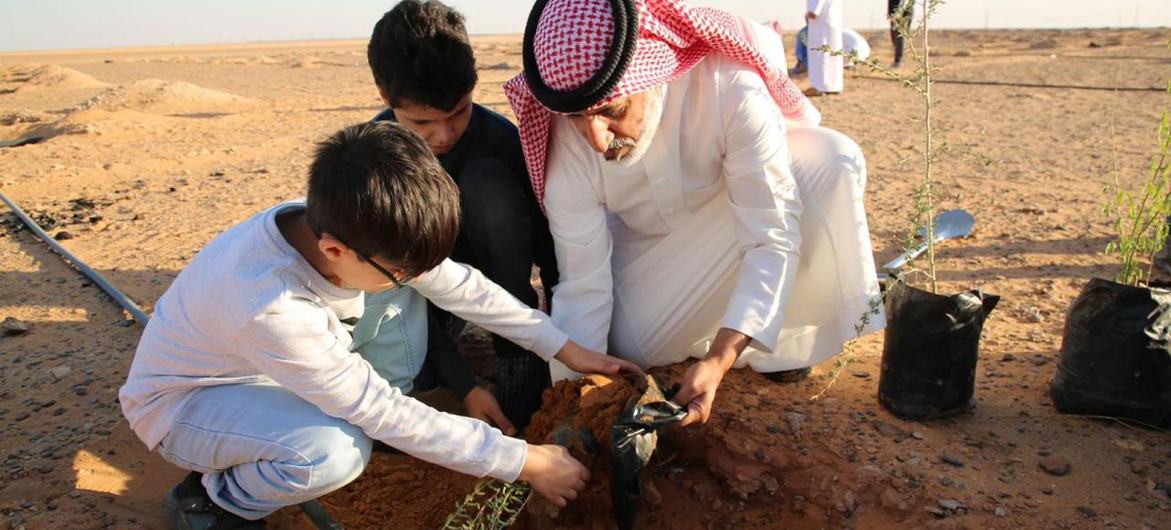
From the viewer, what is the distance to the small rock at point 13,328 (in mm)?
3533

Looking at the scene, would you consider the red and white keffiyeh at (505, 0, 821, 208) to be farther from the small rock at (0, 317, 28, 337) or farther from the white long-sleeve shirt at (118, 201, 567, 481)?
the small rock at (0, 317, 28, 337)

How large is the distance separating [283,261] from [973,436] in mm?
1926

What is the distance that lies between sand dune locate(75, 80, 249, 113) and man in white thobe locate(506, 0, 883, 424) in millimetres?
9275

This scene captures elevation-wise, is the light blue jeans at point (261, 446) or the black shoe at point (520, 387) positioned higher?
the light blue jeans at point (261, 446)

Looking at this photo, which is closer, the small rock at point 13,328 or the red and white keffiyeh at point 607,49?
the red and white keffiyeh at point 607,49

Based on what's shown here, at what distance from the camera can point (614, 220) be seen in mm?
2982

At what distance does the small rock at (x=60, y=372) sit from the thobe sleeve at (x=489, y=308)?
5.42 feet

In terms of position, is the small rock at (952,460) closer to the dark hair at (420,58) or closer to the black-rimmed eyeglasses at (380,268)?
the black-rimmed eyeglasses at (380,268)

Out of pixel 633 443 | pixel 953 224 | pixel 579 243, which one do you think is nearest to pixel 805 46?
pixel 953 224

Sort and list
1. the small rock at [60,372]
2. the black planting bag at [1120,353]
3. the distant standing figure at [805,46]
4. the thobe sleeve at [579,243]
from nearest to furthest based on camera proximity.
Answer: the black planting bag at [1120,353] < the thobe sleeve at [579,243] < the small rock at [60,372] < the distant standing figure at [805,46]

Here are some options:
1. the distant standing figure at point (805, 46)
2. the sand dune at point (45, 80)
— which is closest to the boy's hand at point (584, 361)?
the distant standing figure at point (805, 46)

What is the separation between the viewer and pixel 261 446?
2023 mm

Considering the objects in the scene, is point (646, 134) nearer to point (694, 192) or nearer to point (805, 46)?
point (694, 192)

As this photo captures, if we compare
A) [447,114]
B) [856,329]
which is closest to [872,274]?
[856,329]
